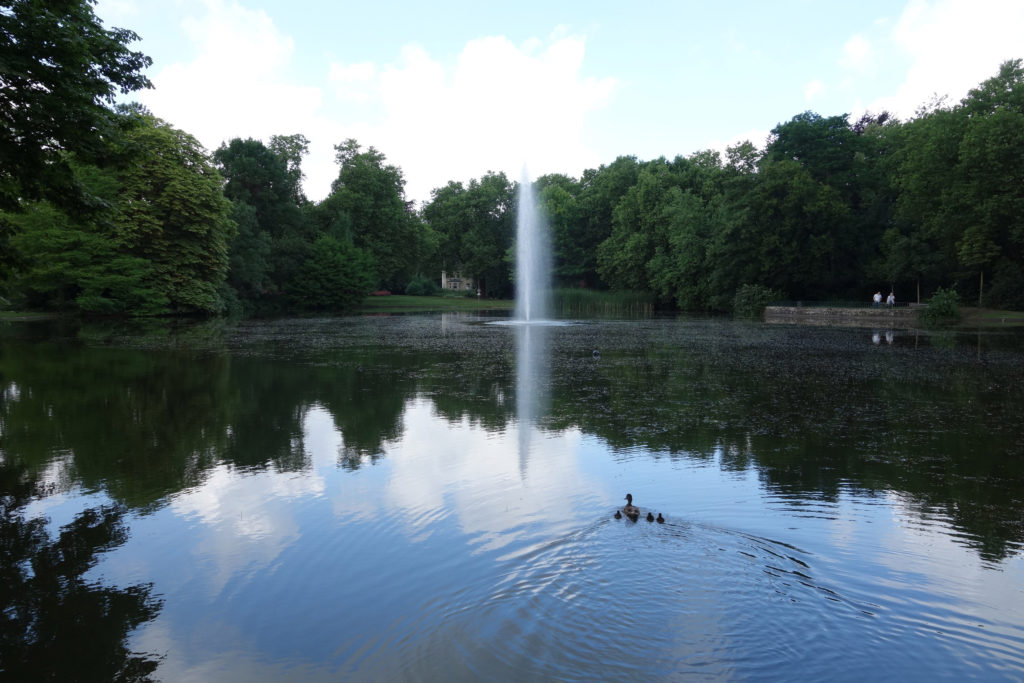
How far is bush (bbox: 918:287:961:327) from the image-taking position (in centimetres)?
4347

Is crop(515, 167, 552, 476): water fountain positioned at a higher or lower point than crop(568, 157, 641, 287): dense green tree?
lower

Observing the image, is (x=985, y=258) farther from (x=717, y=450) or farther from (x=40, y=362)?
(x=40, y=362)

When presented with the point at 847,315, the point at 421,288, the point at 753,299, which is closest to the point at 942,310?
the point at 847,315

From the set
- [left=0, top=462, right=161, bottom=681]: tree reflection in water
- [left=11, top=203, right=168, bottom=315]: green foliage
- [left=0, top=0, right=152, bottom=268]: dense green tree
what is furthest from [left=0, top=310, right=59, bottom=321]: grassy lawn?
[left=0, top=462, right=161, bottom=681]: tree reflection in water

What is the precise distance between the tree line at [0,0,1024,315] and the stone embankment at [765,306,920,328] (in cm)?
507

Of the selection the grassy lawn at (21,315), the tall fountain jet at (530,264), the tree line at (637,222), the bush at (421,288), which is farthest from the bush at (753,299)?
the grassy lawn at (21,315)

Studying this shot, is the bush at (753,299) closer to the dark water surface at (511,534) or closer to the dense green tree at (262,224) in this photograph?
the dense green tree at (262,224)

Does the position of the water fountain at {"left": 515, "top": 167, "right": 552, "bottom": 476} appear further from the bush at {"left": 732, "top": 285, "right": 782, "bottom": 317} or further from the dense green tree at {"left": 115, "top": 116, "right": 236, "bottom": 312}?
the dense green tree at {"left": 115, "top": 116, "right": 236, "bottom": 312}

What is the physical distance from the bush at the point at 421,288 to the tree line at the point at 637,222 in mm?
3690

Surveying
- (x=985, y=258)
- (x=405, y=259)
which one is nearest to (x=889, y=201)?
(x=985, y=258)

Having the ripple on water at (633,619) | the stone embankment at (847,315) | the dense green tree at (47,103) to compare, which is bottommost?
the ripple on water at (633,619)

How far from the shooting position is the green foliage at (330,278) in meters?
68.8

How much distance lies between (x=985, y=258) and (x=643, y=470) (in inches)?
1798

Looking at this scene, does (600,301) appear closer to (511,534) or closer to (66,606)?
(511,534)
